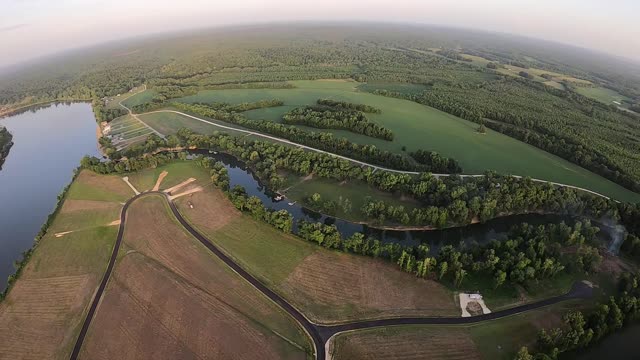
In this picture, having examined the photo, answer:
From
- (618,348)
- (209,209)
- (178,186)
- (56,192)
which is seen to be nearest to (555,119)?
(618,348)

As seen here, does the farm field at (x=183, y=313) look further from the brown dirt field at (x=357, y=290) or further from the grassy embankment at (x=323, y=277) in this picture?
the brown dirt field at (x=357, y=290)

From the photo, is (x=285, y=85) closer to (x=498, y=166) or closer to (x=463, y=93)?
(x=463, y=93)

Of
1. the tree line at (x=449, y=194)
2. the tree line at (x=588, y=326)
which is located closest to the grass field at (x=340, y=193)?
the tree line at (x=449, y=194)

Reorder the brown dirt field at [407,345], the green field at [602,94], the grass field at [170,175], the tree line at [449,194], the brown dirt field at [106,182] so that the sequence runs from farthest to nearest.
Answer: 1. the green field at [602,94]
2. the grass field at [170,175]
3. the brown dirt field at [106,182]
4. the tree line at [449,194]
5. the brown dirt field at [407,345]

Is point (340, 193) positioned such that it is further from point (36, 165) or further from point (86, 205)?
point (36, 165)

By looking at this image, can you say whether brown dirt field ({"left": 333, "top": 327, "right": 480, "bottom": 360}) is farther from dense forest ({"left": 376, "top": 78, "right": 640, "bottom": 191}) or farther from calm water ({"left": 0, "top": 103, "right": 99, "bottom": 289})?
dense forest ({"left": 376, "top": 78, "right": 640, "bottom": 191})

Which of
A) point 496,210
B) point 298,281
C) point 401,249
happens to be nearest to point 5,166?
point 298,281
